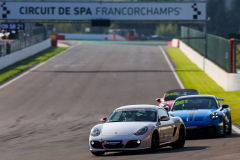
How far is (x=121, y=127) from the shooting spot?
10078 mm

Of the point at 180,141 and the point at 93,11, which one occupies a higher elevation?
the point at 93,11

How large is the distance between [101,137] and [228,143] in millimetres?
3597

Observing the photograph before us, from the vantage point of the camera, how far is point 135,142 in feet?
32.1

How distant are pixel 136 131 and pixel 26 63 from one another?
37293 mm

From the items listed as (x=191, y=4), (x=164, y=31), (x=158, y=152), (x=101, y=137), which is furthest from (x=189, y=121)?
(x=164, y=31)

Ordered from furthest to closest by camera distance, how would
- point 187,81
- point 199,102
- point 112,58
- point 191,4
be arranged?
point 112,58
point 191,4
point 187,81
point 199,102

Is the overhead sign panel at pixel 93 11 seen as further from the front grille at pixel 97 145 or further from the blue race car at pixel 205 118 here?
the front grille at pixel 97 145

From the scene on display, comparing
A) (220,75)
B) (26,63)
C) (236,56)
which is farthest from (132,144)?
(26,63)

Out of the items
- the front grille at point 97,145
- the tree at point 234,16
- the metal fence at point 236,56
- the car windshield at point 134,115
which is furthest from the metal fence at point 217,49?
the tree at point 234,16

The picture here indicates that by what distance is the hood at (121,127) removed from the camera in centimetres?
989

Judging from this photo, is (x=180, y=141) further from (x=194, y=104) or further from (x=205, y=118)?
(x=194, y=104)

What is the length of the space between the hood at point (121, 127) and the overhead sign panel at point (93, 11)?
112ft

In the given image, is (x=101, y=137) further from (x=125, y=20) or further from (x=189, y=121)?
(x=125, y=20)

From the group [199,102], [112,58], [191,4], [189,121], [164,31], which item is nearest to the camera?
[189,121]
